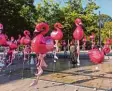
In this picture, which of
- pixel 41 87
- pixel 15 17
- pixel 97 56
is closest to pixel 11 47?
pixel 41 87

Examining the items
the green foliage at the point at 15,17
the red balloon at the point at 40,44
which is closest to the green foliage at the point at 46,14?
the green foliage at the point at 15,17

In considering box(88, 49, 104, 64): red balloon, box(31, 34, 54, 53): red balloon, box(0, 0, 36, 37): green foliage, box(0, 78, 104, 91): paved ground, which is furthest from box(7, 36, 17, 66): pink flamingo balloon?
box(0, 0, 36, 37): green foliage

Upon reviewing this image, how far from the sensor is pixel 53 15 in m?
33.5

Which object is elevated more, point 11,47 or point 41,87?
point 11,47

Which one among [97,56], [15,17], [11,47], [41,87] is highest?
[15,17]

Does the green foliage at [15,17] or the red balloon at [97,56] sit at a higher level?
the green foliage at [15,17]

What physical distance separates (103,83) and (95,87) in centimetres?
104

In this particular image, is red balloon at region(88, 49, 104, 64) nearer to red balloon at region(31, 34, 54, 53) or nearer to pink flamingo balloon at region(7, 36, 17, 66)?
red balloon at region(31, 34, 54, 53)

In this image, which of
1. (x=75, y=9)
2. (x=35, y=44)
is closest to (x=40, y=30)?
(x=35, y=44)

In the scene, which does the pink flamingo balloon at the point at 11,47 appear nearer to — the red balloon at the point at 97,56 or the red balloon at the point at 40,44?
the red balloon at the point at 97,56

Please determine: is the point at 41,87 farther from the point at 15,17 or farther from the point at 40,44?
the point at 15,17

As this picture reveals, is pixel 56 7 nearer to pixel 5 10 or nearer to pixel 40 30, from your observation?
pixel 5 10

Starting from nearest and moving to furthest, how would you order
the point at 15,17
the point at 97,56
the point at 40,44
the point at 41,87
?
the point at 40,44
the point at 41,87
the point at 97,56
the point at 15,17

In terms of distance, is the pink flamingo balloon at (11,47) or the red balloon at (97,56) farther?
the pink flamingo balloon at (11,47)
